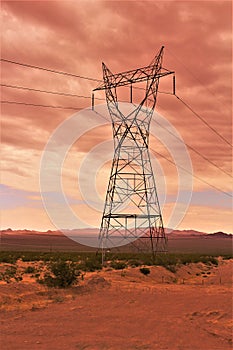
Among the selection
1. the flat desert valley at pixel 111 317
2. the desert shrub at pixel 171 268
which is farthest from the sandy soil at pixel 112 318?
the desert shrub at pixel 171 268

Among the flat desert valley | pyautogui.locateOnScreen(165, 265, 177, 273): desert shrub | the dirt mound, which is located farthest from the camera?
pyautogui.locateOnScreen(165, 265, 177, 273): desert shrub

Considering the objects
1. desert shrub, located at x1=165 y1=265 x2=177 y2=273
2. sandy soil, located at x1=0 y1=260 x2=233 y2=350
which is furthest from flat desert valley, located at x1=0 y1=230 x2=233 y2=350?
desert shrub, located at x1=165 y1=265 x2=177 y2=273

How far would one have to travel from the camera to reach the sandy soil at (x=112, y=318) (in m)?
12.7

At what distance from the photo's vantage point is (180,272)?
38688 millimetres

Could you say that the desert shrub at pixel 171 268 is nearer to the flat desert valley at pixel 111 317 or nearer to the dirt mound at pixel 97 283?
the flat desert valley at pixel 111 317

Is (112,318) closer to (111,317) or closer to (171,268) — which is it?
(111,317)

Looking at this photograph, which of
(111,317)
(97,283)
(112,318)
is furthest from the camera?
(97,283)

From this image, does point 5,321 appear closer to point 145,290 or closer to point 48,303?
point 48,303

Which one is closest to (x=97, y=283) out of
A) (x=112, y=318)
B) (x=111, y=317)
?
(x=111, y=317)

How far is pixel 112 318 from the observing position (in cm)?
1611

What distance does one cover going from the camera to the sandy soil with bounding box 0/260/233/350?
12656 mm

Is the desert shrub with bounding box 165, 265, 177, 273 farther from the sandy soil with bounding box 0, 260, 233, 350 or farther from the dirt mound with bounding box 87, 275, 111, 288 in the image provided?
the dirt mound with bounding box 87, 275, 111, 288

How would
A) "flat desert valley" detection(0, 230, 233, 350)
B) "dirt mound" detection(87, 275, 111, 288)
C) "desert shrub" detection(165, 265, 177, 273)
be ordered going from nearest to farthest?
"flat desert valley" detection(0, 230, 233, 350) → "dirt mound" detection(87, 275, 111, 288) → "desert shrub" detection(165, 265, 177, 273)

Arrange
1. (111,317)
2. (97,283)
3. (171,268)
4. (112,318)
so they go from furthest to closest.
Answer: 1. (171,268)
2. (97,283)
3. (111,317)
4. (112,318)
